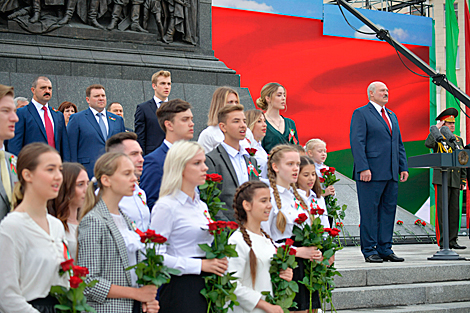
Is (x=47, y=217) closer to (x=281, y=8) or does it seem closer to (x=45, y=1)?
(x=45, y=1)

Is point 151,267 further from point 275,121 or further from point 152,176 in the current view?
point 275,121

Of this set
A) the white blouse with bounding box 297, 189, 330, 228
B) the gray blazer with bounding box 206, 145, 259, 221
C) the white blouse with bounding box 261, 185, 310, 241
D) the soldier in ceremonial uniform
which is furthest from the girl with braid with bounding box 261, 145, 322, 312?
the soldier in ceremonial uniform

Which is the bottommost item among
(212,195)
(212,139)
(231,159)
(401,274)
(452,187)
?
(401,274)

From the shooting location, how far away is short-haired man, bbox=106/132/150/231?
129 inches

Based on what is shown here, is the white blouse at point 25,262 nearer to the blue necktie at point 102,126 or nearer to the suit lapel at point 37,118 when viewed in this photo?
the suit lapel at point 37,118

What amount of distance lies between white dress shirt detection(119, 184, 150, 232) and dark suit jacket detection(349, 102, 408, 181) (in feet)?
10.4

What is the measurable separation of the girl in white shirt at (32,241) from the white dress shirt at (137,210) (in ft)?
2.21

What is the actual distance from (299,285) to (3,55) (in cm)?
486

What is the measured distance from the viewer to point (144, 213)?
131 inches

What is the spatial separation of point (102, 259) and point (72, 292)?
0.35m

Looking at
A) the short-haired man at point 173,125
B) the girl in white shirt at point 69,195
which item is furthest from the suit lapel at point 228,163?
the girl in white shirt at point 69,195

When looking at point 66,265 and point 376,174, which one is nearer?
point 66,265

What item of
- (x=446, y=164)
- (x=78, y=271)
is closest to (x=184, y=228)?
(x=78, y=271)

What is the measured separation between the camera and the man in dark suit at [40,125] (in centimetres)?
Result: 485
